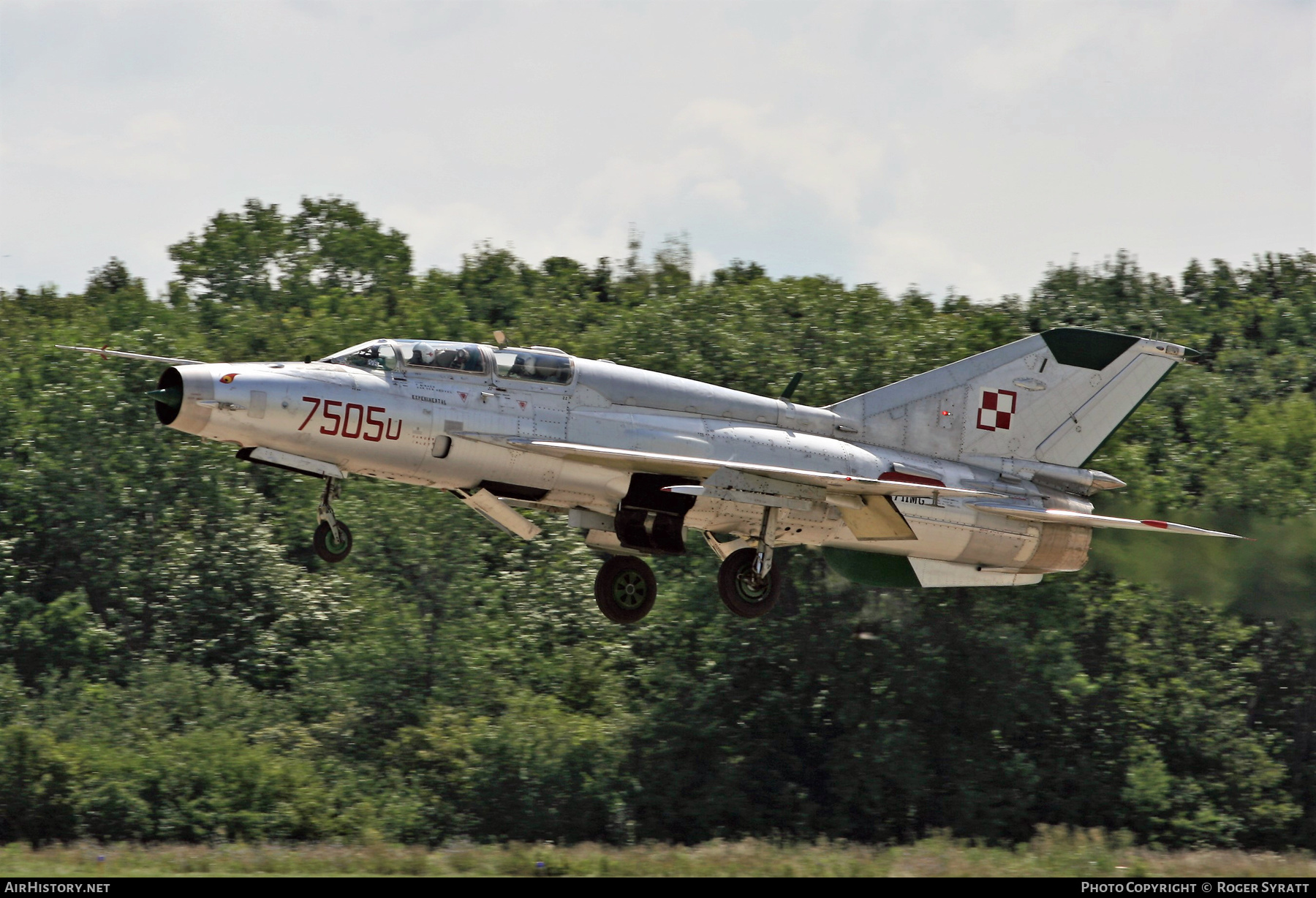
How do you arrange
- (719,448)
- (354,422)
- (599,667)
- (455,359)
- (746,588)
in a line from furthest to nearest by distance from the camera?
1. (599,667)
2. (746,588)
3. (719,448)
4. (455,359)
5. (354,422)

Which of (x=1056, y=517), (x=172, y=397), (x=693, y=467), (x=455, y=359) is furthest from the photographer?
(x=1056, y=517)

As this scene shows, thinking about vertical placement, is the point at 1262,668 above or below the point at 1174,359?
below

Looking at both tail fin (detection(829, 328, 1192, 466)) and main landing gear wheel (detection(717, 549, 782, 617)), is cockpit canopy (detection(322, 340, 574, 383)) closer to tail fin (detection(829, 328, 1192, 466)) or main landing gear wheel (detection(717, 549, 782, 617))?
main landing gear wheel (detection(717, 549, 782, 617))

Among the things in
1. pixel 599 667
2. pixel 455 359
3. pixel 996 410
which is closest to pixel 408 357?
pixel 455 359

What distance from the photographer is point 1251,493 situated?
33.2 m

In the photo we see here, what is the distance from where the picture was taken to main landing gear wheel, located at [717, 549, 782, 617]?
18875 millimetres

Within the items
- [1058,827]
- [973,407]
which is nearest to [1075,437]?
[973,407]

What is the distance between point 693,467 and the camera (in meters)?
17.4

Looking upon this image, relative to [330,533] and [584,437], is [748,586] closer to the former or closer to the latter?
[584,437]

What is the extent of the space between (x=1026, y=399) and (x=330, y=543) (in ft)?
33.5

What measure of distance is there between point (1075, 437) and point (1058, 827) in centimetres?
1363

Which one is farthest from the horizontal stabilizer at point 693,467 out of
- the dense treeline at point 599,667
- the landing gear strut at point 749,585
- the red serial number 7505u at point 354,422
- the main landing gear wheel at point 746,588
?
the dense treeline at point 599,667

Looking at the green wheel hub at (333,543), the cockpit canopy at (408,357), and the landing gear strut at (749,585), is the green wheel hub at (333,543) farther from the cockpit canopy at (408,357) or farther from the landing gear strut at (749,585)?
the landing gear strut at (749,585)
